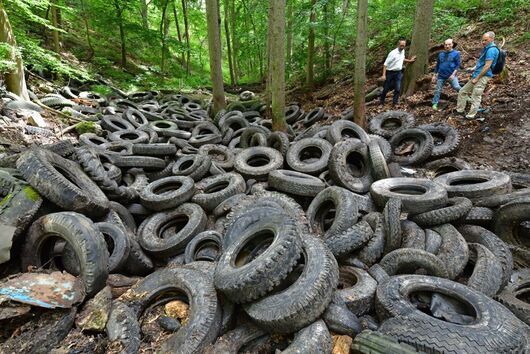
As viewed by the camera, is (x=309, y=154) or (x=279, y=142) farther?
(x=279, y=142)

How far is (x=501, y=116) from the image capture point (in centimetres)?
739

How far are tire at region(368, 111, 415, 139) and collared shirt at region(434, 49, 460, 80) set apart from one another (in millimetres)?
1537

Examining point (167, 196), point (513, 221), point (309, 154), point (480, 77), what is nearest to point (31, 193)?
point (167, 196)

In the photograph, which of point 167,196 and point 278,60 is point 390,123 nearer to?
point 278,60

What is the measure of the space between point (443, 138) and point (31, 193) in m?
8.70

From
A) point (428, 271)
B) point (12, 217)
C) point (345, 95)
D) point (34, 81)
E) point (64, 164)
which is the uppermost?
point (34, 81)

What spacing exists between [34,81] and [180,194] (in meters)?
10.5

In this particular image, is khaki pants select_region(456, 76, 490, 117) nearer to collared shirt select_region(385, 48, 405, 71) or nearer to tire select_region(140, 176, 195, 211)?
collared shirt select_region(385, 48, 405, 71)

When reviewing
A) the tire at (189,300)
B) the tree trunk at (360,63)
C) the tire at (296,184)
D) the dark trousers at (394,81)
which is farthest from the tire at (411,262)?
the dark trousers at (394,81)

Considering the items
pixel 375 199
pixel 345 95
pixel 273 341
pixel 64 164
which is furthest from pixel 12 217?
pixel 345 95

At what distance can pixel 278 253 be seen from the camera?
3184 millimetres

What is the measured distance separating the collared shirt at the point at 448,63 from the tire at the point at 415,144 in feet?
8.23

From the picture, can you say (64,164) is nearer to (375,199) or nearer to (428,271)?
(375,199)

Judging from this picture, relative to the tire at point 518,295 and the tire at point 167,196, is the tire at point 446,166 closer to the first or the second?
the tire at point 518,295
